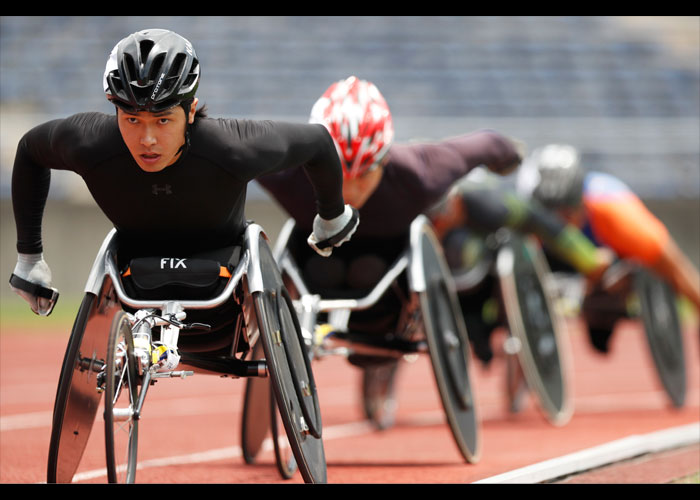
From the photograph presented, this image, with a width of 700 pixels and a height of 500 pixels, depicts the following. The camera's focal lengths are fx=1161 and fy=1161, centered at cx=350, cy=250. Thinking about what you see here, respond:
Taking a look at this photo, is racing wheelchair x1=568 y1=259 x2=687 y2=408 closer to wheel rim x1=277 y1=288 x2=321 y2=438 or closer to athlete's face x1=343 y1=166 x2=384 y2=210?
athlete's face x1=343 y1=166 x2=384 y2=210

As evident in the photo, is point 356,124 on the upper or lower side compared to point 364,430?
upper

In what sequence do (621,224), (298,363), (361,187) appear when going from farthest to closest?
(621,224), (361,187), (298,363)

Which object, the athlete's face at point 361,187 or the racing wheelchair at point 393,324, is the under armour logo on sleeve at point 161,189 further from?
the athlete's face at point 361,187

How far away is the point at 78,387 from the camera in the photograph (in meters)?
4.48

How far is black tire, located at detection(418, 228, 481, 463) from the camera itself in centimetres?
647

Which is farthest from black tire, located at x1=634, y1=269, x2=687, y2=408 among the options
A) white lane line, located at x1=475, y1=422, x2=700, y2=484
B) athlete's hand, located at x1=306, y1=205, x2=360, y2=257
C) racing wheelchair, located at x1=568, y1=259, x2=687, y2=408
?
athlete's hand, located at x1=306, y1=205, x2=360, y2=257

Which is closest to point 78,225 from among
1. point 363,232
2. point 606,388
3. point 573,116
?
point 573,116

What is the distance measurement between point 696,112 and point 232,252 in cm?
3105

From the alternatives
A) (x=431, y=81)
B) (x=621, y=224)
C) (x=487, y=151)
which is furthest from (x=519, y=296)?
(x=431, y=81)

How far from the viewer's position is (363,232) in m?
6.81

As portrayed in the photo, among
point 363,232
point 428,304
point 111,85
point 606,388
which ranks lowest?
point 606,388

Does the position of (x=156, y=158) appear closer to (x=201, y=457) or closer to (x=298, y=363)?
(x=298, y=363)

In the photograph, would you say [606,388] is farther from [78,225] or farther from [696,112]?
[696,112]

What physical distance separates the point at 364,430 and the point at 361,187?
313 centimetres
